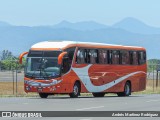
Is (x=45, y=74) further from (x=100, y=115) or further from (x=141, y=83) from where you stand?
(x=100, y=115)

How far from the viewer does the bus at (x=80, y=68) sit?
38.7m

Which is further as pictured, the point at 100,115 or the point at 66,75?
the point at 66,75

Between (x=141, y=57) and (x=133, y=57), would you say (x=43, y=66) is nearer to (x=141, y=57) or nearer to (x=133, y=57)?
(x=133, y=57)

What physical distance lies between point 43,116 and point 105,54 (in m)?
20.7

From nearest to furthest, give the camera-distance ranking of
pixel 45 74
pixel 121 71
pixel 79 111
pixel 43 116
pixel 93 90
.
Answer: pixel 43 116 → pixel 79 111 → pixel 45 74 → pixel 93 90 → pixel 121 71

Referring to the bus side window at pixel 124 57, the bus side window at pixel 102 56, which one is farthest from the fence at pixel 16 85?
the bus side window at pixel 124 57

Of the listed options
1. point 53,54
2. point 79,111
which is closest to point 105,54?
point 53,54

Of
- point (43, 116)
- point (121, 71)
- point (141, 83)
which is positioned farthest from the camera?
point (141, 83)

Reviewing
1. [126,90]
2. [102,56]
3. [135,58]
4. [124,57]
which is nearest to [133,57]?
[135,58]

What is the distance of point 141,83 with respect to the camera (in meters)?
48.2

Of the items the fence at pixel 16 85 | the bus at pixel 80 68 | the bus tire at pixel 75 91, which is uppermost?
the bus at pixel 80 68

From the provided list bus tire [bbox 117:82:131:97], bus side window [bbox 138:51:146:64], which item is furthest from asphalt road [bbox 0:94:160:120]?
bus side window [bbox 138:51:146:64]

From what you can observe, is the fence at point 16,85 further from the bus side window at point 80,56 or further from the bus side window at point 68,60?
the bus side window at point 68,60

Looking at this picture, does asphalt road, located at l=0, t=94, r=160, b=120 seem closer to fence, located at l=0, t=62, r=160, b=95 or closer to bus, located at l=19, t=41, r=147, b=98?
bus, located at l=19, t=41, r=147, b=98
